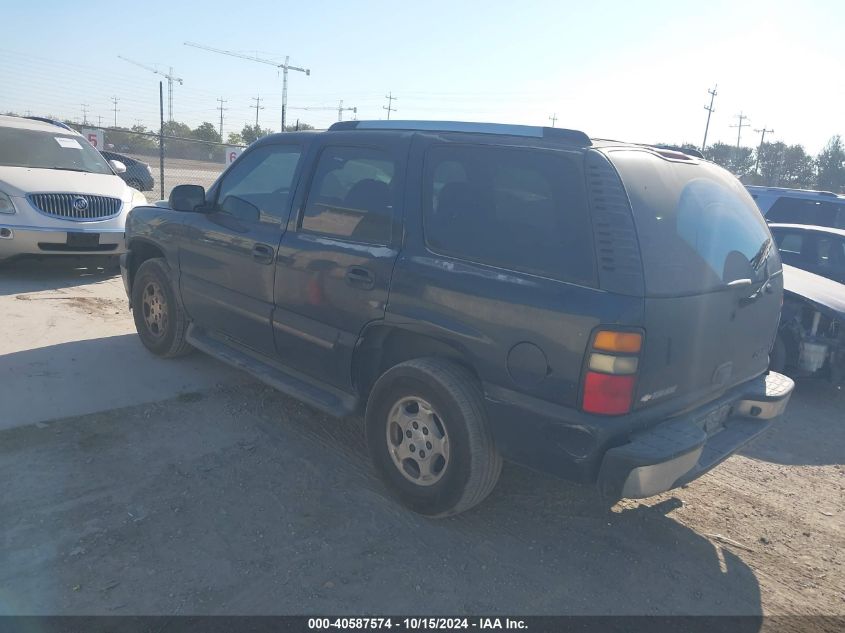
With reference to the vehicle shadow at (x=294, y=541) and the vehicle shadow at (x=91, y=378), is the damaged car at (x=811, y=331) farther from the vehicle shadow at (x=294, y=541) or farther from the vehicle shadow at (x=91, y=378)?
the vehicle shadow at (x=91, y=378)

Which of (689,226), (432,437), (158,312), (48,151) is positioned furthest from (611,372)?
(48,151)

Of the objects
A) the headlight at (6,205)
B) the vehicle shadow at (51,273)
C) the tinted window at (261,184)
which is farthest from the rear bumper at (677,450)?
the headlight at (6,205)

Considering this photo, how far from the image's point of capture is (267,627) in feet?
8.56

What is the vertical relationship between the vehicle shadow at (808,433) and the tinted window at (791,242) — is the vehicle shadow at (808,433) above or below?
below

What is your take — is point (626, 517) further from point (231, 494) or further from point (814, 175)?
point (814, 175)

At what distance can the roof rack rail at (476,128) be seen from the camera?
3143mm

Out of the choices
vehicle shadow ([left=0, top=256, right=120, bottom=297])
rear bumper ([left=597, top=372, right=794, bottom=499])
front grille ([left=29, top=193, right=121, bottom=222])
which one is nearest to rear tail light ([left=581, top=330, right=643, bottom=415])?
rear bumper ([left=597, top=372, right=794, bottom=499])

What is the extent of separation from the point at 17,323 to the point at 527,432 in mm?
5385

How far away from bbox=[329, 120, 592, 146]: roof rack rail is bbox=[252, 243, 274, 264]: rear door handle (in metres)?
0.85

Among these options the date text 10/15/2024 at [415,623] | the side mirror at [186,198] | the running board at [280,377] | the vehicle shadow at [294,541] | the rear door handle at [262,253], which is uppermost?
the side mirror at [186,198]

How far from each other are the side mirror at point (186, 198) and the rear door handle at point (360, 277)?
1776 millimetres

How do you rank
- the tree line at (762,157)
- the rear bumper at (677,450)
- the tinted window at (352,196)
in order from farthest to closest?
the tree line at (762,157) → the tinted window at (352,196) → the rear bumper at (677,450)

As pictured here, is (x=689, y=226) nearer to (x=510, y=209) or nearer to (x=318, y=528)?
(x=510, y=209)

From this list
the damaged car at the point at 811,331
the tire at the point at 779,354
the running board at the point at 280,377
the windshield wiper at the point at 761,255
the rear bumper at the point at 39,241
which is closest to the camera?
the windshield wiper at the point at 761,255
